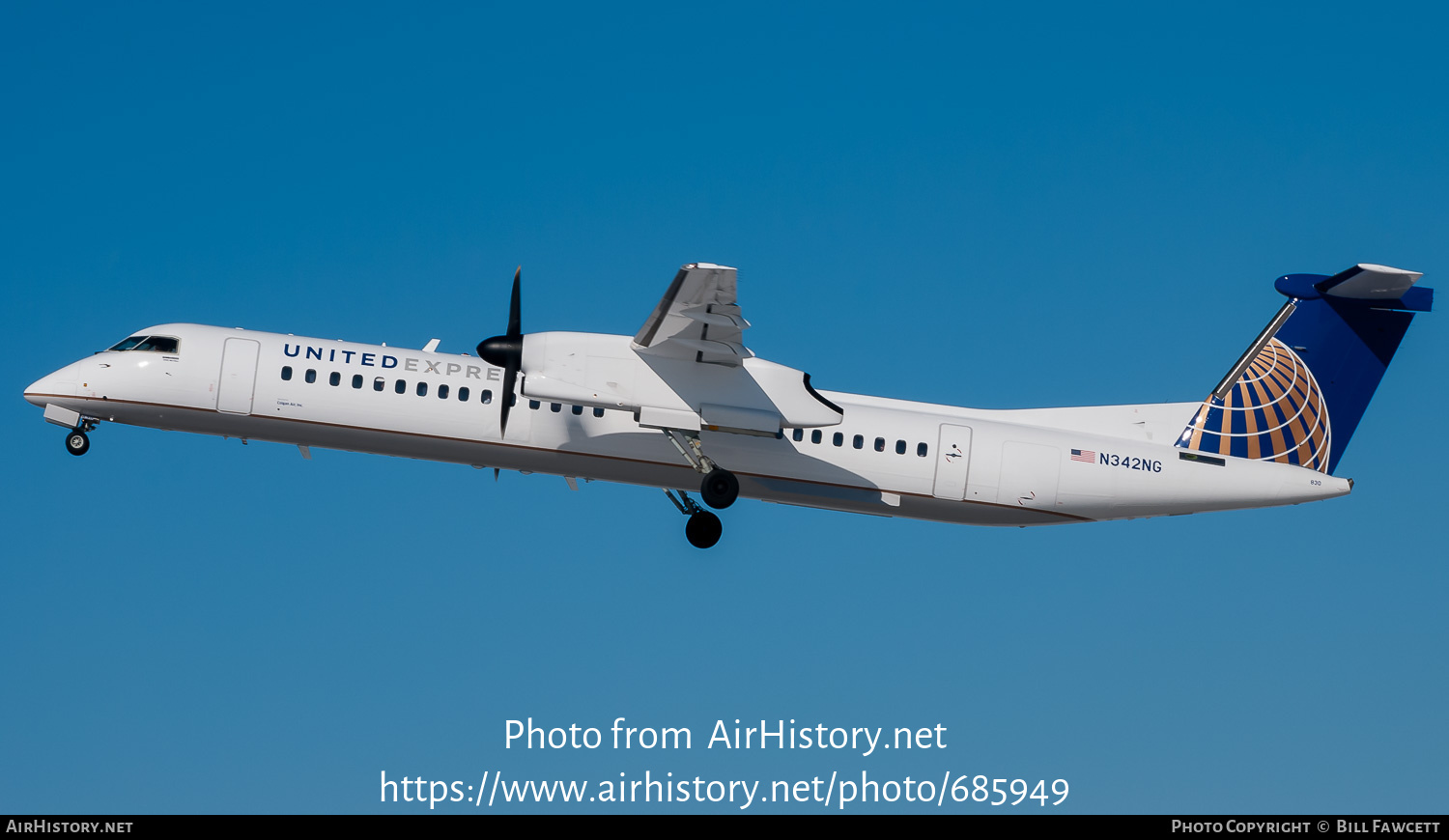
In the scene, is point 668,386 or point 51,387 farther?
point 51,387

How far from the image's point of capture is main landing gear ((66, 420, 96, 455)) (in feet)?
68.3

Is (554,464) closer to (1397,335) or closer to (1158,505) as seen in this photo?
(1158,505)

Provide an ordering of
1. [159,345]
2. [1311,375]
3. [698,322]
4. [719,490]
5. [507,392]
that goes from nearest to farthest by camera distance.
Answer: [698,322], [507,392], [719,490], [159,345], [1311,375]

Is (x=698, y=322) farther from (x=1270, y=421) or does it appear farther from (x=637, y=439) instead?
(x=1270, y=421)

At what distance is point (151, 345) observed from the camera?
2070cm

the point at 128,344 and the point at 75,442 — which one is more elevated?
the point at 128,344

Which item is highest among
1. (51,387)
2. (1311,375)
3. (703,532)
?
(1311,375)

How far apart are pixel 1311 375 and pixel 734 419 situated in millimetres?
9681

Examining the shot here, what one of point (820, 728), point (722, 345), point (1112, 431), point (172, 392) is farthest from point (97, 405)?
point (1112, 431)

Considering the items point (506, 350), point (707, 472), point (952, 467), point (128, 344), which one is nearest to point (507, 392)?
point (506, 350)

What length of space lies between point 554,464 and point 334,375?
3484 mm

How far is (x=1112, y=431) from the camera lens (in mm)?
21812

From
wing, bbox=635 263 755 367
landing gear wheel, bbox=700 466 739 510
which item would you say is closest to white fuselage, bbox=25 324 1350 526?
landing gear wheel, bbox=700 466 739 510
